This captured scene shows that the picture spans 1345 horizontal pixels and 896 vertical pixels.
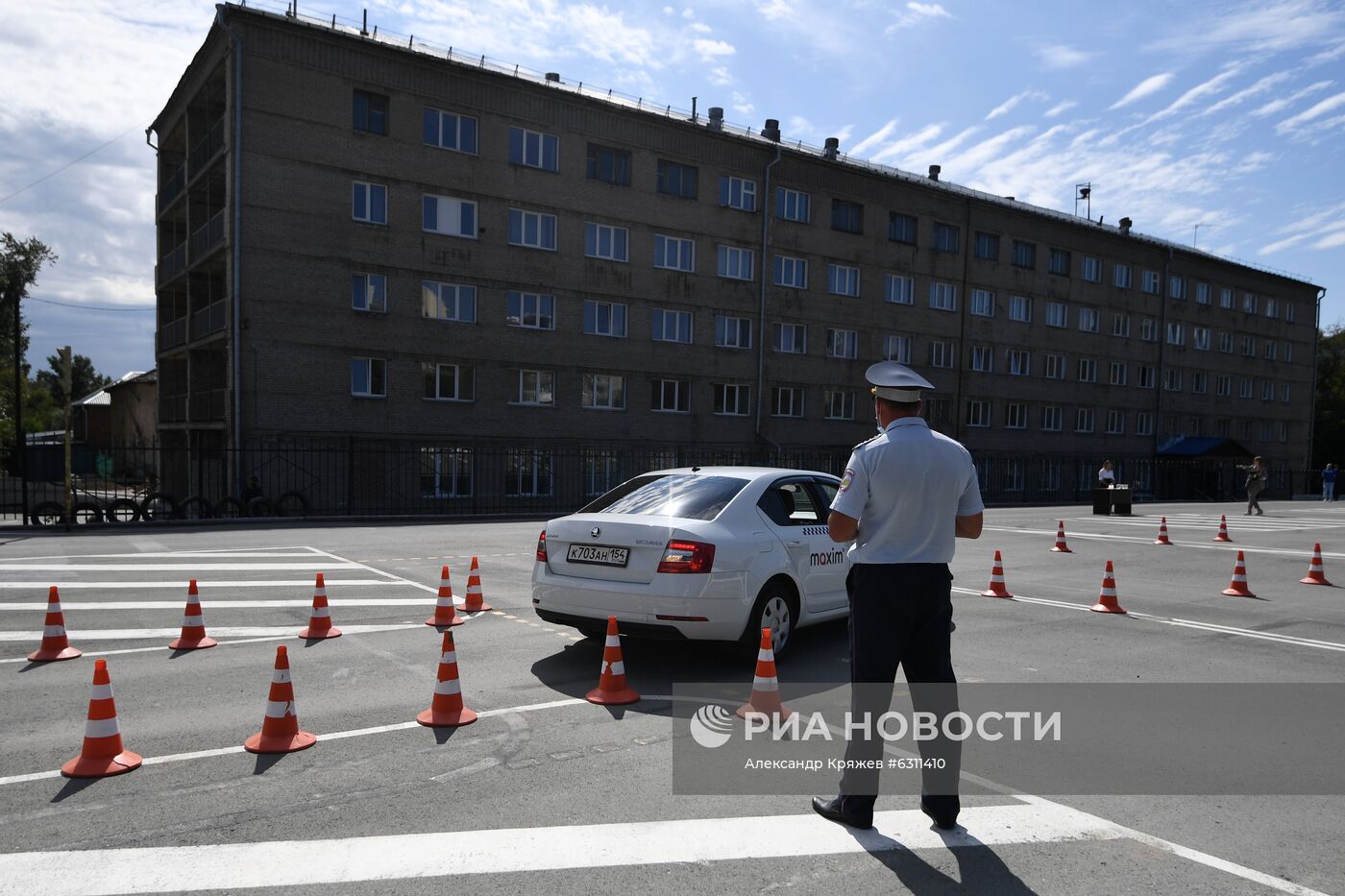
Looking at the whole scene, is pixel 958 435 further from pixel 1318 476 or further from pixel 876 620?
pixel 876 620

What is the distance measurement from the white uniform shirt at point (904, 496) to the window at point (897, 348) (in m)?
39.1

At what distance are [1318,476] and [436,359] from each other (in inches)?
2508

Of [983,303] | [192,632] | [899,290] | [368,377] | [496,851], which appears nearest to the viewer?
Result: [496,851]

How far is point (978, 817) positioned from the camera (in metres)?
4.28

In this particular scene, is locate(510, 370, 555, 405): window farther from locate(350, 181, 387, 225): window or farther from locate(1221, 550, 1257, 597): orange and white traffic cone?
locate(1221, 550, 1257, 597): orange and white traffic cone

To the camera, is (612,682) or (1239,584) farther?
(1239,584)

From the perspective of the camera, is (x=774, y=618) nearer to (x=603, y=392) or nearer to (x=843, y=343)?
(x=603, y=392)

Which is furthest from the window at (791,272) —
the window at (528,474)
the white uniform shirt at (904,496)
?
the white uniform shirt at (904,496)

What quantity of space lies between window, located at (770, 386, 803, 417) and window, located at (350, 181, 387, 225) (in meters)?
17.2

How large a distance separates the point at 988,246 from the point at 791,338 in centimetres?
1465

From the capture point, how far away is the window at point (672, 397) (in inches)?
1363

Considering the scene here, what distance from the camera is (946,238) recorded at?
44500mm

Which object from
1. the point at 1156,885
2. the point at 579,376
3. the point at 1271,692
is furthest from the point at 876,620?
the point at 579,376

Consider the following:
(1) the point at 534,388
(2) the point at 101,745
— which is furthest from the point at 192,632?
(1) the point at 534,388
